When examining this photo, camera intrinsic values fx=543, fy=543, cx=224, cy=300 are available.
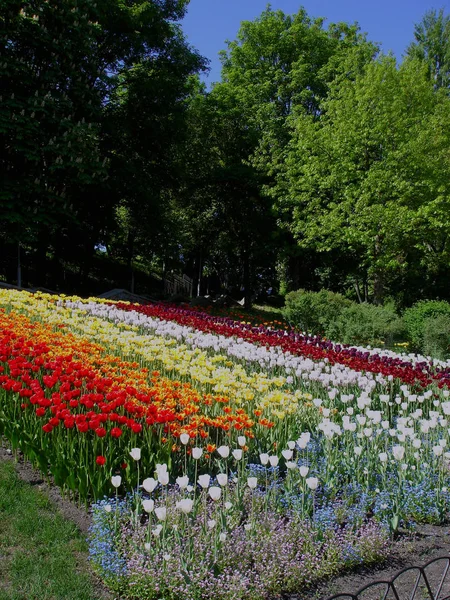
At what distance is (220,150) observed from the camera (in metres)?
26.1

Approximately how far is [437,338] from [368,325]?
5.33ft

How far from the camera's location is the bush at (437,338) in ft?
41.8

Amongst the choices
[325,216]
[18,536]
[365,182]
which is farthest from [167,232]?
[18,536]

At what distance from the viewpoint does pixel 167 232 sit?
22.8m

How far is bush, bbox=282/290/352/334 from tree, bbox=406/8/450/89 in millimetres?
19281

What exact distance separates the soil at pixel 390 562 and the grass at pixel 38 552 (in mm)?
111

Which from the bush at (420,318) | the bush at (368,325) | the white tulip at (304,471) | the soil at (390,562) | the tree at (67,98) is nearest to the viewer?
the soil at (390,562)

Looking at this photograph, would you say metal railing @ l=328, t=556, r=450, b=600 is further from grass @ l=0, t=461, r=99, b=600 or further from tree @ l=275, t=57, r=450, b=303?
tree @ l=275, t=57, r=450, b=303

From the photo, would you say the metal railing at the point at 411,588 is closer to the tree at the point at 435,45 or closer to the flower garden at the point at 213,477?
the flower garden at the point at 213,477

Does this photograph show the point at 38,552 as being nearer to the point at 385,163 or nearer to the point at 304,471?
the point at 304,471

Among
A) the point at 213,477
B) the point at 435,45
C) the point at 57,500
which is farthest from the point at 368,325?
the point at 435,45

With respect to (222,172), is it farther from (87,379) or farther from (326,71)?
(87,379)

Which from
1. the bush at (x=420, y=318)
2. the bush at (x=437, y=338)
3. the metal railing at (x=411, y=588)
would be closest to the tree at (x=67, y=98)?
the bush at (x=420, y=318)

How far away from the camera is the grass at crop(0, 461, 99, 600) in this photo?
3.18 metres
